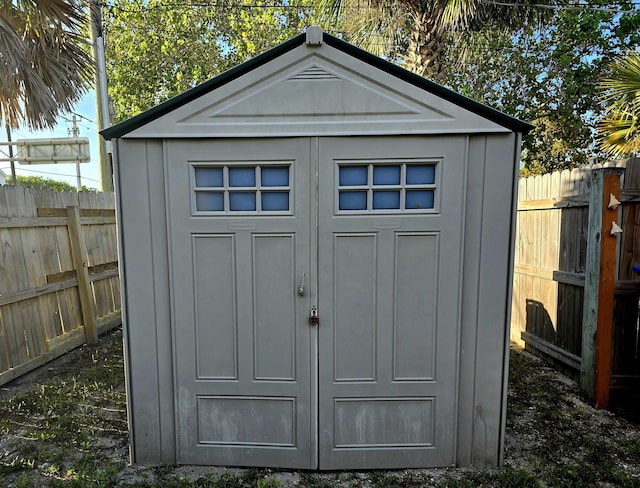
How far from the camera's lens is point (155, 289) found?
2441 mm

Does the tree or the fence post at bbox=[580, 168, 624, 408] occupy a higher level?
the tree

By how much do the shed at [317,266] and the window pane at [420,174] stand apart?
0.01m

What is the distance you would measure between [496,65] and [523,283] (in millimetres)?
6648

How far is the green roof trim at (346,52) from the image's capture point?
7.31ft

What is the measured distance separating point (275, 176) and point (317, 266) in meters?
0.62

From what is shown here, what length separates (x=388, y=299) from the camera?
243cm

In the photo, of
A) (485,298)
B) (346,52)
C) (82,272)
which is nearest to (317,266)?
(485,298)

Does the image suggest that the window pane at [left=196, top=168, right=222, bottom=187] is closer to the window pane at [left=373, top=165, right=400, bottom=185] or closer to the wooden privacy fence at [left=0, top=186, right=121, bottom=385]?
the window pane at [left=373, top=165, right=400, bottom=185]

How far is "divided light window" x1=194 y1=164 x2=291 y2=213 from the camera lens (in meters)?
2.37

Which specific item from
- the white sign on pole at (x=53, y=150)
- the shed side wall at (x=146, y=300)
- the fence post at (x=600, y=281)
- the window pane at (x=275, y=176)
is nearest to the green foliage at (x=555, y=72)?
the fence post at (x=600, y=281)

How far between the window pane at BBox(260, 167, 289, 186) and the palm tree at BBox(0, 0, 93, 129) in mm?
3423

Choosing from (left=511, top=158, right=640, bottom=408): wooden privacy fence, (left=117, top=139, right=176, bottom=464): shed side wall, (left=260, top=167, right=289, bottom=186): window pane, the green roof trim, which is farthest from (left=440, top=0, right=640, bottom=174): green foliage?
(left=117, top=139, right=176, bottom=464): shed side wall

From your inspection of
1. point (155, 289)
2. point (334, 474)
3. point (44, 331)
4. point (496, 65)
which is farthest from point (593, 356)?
point (496, 65)

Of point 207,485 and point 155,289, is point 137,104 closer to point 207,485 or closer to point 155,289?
point 155,289
